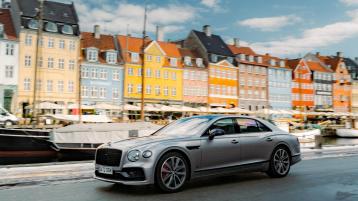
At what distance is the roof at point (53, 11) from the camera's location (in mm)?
59469

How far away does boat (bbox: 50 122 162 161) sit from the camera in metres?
24.4

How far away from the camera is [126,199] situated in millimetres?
7645

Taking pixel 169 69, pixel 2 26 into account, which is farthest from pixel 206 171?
pixel 169 69

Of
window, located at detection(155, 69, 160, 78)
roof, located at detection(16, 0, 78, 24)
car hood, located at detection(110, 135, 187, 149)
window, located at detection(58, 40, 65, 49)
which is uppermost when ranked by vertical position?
roof, located at detection(16, 0, 78, 24)

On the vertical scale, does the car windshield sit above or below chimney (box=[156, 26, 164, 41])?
below

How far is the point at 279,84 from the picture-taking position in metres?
89.1

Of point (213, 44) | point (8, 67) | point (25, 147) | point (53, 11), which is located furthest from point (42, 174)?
point (213, 44)

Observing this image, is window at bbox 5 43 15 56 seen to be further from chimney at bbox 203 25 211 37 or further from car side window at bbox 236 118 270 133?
car side window at bbox 236 118 270 133

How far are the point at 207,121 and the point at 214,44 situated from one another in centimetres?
7289

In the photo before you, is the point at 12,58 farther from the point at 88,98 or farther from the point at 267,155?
the point at 267,155

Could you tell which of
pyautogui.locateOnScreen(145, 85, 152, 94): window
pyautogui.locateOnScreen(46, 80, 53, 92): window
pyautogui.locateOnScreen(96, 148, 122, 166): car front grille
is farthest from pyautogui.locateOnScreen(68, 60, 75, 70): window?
pyautogui.locateOnScreen(96, 148, 122, 166): car front grille

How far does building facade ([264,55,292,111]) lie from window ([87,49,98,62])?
121 ft

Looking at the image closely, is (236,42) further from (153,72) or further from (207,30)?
(153,72)

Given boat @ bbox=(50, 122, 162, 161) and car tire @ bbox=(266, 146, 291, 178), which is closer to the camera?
car tire @ bbox=(266, 146, 291, 178)
